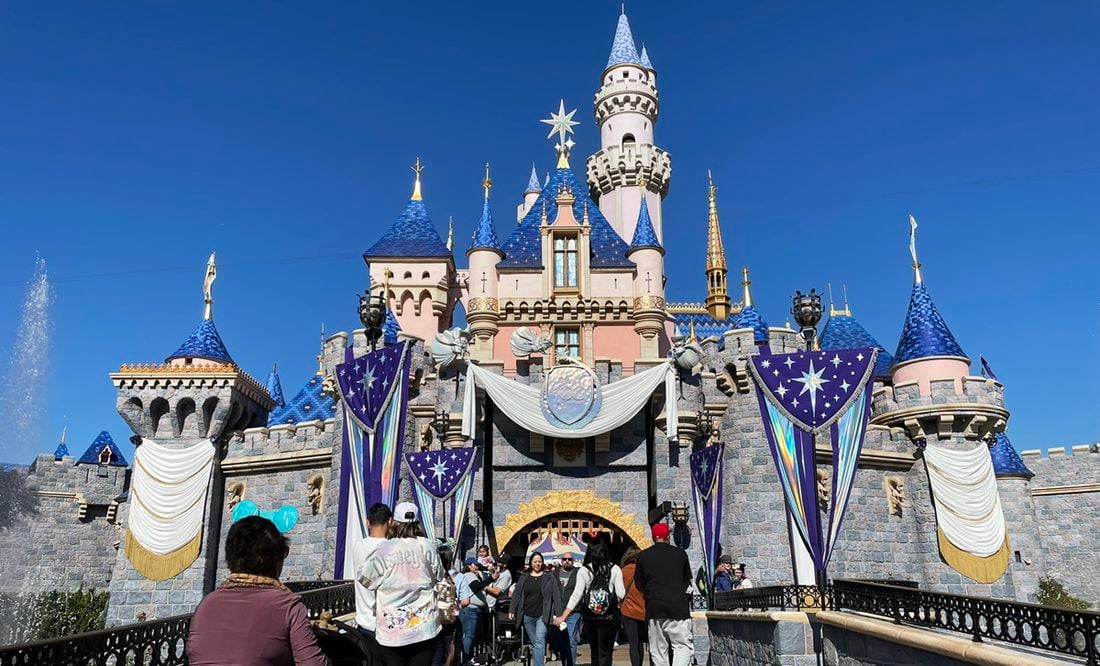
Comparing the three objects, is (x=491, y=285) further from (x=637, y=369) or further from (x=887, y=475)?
(x=887, y=475)

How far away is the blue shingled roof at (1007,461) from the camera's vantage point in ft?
77.7

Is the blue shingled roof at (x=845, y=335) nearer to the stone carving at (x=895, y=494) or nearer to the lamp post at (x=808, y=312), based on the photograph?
the stone carving at (x=895, y=494)

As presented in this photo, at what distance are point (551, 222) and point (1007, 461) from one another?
49.3 ft

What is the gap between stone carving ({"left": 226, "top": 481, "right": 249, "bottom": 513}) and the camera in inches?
822

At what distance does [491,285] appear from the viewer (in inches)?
911

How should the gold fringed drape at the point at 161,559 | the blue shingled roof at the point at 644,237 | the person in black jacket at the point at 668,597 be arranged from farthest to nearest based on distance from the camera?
the blue shingled roof at the point at 644,237
the gold fringed drape at the point at 161,559
the person in black jacket at the point at 668,597

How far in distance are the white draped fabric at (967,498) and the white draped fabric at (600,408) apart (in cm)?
721

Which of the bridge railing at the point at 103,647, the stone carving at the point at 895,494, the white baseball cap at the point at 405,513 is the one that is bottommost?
the bridge railing at the point at 103,647

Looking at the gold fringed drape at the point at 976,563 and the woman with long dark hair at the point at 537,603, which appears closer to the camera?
the woman with long dark hair at the point at 537,603

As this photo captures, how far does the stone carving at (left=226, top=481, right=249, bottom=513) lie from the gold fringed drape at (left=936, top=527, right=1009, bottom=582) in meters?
17.0

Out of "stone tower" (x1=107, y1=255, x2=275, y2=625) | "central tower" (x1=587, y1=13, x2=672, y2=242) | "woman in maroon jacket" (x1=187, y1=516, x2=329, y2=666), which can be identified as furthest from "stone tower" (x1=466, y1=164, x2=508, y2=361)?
"woman in maroon jacket" (x1=187, y1=516, x2=329, y2=666)

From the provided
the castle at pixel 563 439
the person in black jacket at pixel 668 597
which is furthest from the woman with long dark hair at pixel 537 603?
the castle at pixel 563 439

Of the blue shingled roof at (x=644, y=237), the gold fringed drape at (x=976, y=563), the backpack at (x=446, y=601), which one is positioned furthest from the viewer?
the blue shingled roof at (x=644, y=237)

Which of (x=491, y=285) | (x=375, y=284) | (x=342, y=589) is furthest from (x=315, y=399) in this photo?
(x=342, y=589)
